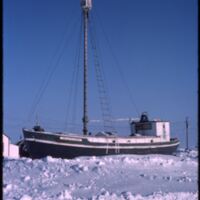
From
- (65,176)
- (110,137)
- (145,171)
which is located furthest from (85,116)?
(65,176)

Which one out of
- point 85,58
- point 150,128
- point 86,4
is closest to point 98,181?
point 85,58

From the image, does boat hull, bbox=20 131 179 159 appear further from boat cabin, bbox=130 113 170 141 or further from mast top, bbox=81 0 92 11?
mast top, bbox=81 0 92 11

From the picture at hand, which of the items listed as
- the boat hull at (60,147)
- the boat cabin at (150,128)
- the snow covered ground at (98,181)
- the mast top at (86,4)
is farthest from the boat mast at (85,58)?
the snow covered ground at (98,181)

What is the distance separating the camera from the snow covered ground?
11.5 metres

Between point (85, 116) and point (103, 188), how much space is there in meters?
17.7

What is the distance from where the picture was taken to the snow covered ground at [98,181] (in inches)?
454

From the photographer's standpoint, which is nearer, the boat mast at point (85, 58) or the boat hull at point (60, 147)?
the boat hull at point (60, 147)

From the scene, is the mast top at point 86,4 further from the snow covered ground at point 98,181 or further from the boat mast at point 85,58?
the snow covered ground at point 98,181

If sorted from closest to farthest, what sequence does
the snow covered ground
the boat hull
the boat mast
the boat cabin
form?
the snow covered ground → the boat hull → the boat mast → the boat cabin

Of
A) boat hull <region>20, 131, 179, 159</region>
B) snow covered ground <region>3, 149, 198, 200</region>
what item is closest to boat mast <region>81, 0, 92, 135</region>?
boat hull <region>20, 131, 179, 159</region>

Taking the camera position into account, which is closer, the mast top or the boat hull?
the boat hull

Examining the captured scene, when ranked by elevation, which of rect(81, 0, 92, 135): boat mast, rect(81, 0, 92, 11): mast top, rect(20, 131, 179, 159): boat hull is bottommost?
rect(20, 131, 179, 159): boat hull

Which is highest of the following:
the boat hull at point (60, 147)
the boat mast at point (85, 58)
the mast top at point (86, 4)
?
the mast top at point (86, 4)

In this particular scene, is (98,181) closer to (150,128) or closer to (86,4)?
(150,128)
